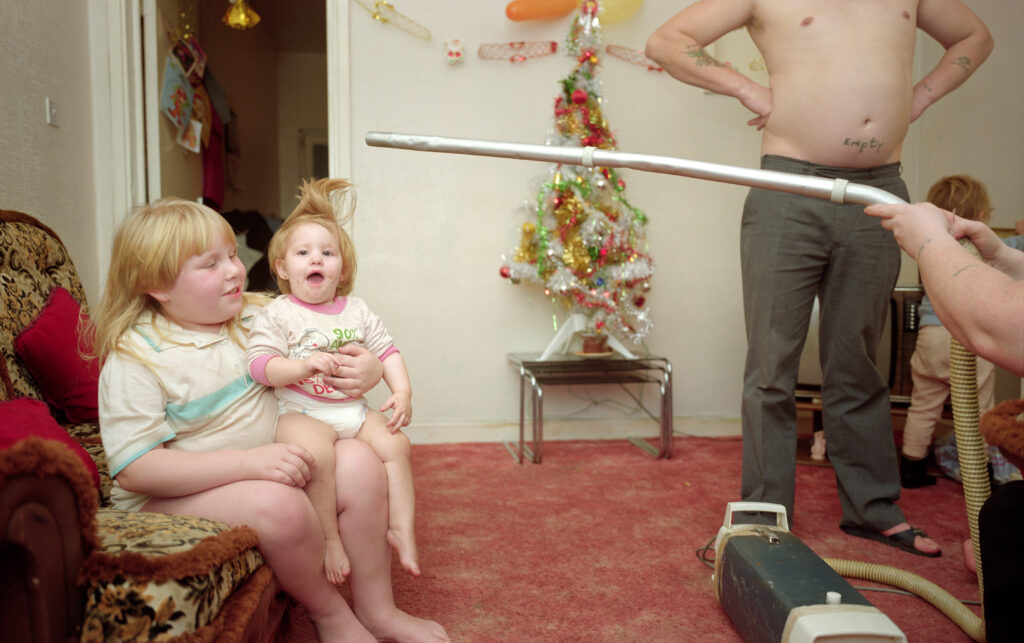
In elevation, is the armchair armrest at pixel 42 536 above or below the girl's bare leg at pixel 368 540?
above

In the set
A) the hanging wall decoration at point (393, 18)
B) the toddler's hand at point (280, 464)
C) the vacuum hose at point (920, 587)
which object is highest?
the hanging wall decoration at point (393, 18)

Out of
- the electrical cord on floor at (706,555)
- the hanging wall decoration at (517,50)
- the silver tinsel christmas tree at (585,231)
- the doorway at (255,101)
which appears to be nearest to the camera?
the electrical cord on floor at (706,555)

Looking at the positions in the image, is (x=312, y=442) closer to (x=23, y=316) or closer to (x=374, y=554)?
(x=374, y=554)

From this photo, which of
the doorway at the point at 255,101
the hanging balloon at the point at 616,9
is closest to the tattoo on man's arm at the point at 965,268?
the hanging balloon at the point at 616,9

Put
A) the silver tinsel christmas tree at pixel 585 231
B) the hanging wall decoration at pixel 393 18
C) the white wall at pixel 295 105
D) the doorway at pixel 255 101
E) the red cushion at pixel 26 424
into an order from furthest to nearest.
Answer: the white wall at pixel 295 105
the doorway at pixel 255 101
the hanging wall decoration at pixel 393 18
the silver tinsel christmas tree at pixel 585 231
the red cushion at pixel 26 424

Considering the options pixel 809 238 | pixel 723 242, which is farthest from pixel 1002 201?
pixel 809 238

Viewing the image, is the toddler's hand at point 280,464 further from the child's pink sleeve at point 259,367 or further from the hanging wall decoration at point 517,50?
the hanging wall decoration at point 517,50

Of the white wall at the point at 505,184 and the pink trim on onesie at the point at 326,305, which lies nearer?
the pink trim on onesie at the point at 326,305

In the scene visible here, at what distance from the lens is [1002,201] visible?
3225 mm

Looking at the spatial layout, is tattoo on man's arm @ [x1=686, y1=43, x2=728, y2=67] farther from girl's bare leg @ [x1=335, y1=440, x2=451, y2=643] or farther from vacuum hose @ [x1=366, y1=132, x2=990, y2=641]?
girl's bare leg @ [x1=335, y1=440, x2=451, y2=643]

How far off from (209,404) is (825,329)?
63.7 inches

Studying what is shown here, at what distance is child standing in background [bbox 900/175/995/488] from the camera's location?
2490 mm

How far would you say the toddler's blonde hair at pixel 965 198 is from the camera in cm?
249

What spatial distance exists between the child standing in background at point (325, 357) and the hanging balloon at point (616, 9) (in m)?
2.08
